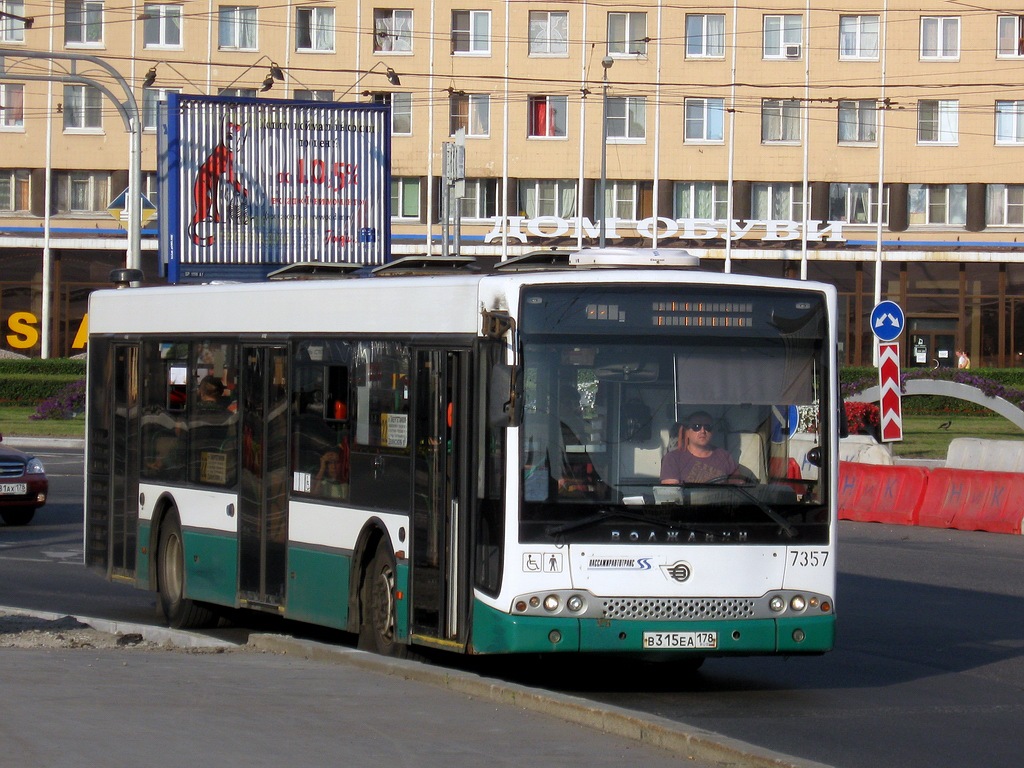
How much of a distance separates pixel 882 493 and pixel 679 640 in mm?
14109

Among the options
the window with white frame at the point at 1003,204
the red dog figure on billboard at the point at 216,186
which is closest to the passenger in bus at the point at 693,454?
the red dog figure on billboard at the point at 216,186

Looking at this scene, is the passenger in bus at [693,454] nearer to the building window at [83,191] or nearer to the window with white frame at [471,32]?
the window with white frame at [471,32]

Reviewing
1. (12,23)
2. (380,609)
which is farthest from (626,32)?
(380,609)

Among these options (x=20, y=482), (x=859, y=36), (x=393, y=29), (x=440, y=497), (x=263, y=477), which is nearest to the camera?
(x=440, y=497)

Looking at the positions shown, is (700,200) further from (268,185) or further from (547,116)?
(268,185)

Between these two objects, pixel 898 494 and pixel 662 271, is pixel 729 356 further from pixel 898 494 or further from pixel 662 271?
pixel 898 494

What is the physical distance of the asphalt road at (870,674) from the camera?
857 centimetres

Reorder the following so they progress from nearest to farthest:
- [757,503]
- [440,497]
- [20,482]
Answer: [757,503] → [440,497] → [20,482]

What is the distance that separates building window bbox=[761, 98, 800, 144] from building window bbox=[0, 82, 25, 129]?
2574cm

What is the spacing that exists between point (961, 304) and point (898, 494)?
1516 inches

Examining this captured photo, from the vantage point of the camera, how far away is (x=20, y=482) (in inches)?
851

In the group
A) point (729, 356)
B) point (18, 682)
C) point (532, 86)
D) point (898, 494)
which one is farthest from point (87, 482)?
point (532, 86)

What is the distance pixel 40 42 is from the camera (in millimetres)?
58938

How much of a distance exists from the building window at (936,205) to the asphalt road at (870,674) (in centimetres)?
4274
